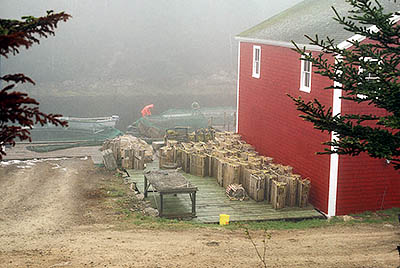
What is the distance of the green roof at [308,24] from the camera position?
50.3 feet

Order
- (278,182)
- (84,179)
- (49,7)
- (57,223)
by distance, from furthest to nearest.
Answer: (49,7), (84,179), (278,182), (57,223)

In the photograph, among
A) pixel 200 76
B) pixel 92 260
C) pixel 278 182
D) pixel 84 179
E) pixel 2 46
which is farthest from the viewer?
pixel 200 76

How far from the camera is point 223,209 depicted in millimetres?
14836

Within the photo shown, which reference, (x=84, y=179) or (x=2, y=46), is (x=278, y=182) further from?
(x=2, y=46)

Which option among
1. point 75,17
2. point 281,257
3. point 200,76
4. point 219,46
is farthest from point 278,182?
point 75,17

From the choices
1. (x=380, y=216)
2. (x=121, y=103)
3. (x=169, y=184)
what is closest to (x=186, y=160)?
(x=169, y=184)

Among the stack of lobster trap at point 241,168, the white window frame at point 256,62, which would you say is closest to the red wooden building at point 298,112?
the white window frame at point 256,62

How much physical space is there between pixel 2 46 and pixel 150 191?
39.7ft

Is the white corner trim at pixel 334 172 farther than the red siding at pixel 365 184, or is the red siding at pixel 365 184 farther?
the red siding at pixel 365 184

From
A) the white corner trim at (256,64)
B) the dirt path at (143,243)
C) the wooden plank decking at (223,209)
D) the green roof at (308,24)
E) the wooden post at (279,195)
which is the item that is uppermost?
the green roof at (308,24)

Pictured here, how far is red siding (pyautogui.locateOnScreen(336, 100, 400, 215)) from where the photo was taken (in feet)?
45.8

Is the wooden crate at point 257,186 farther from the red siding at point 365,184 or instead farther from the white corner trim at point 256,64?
the white corner trim at point 256,64

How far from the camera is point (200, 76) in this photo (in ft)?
233

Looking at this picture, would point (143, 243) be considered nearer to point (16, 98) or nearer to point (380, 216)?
point (380, 216)
